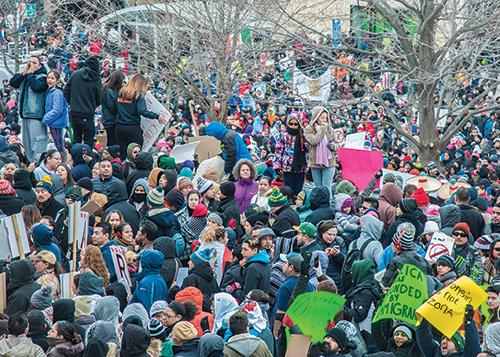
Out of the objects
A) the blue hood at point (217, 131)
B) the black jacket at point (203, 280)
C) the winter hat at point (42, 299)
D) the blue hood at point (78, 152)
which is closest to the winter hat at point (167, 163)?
the blue hood at point (78, 152)

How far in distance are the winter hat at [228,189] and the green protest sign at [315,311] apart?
4.54 meters

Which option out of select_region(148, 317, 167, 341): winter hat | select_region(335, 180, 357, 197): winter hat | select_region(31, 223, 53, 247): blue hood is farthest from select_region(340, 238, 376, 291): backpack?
select_region(335, 180, 357, 197): winter hat

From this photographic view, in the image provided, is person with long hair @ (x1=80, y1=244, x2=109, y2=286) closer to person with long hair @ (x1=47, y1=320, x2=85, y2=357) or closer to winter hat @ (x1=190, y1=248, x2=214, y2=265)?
winter hat @ (x1=190, y1=248, x2=214, y2=265)

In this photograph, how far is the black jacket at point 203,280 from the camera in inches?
469

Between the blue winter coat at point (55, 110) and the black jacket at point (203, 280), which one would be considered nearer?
the black jacket at point (203, 280)

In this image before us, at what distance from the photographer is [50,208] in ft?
47.1

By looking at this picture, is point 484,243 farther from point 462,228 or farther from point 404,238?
point 404,238

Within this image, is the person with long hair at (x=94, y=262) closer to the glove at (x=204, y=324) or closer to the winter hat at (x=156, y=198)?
the glove at (x=204, y=324)

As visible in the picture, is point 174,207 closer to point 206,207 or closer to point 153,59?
point 206,207

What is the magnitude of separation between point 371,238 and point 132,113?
574 cm

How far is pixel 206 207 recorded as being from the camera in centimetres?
1463

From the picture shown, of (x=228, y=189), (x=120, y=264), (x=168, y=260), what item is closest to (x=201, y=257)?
(x=168, y=260)

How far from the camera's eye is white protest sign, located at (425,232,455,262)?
517 inches

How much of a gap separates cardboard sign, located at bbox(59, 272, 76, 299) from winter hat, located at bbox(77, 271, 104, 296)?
0.25m
